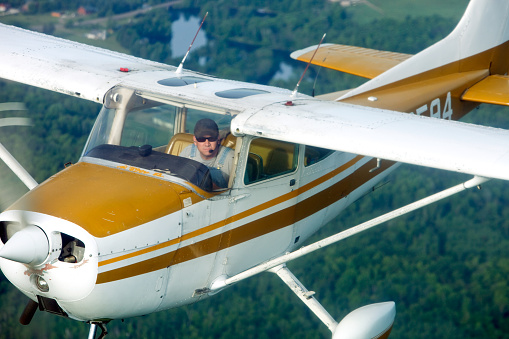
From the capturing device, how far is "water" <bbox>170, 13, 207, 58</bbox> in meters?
54.0

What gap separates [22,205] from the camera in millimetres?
5965

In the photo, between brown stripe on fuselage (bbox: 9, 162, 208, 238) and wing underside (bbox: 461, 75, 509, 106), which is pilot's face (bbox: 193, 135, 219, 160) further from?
wing underside (bbox: 461, 75, 509, 106)

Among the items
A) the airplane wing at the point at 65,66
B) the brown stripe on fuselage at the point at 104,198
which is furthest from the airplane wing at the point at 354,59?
the brown stripe on fuselage at the point at 104,198

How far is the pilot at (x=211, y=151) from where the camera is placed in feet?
23.2

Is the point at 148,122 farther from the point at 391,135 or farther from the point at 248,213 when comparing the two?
the point at 391,135

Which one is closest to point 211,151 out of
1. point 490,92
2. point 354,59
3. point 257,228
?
point 257,228

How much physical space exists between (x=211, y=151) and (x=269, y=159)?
661 mm

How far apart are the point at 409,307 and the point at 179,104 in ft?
87.0

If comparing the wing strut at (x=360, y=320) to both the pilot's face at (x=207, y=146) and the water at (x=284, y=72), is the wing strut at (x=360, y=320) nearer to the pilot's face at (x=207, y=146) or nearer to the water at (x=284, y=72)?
the pilot's face at (x=207, y=146)

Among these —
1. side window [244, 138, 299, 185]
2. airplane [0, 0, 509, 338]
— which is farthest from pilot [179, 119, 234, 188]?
side window [244, 138, 299, 185]

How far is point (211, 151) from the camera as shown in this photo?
7113 millimetres

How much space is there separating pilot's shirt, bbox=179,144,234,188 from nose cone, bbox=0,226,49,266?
1.84 metres

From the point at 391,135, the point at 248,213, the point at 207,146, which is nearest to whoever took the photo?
the point at 391,135

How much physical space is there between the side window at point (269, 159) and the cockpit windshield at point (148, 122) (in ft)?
1.28
